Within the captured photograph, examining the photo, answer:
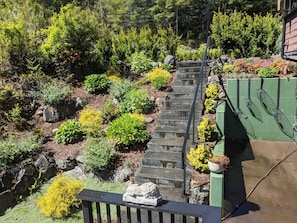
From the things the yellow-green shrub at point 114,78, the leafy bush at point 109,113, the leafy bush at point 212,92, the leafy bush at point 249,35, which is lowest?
the leafy bush at point 109,113

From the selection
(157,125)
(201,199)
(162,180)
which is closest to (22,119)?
(157,125)

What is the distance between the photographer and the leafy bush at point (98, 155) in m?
4.00

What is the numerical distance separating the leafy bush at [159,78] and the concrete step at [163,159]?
7.33 ft

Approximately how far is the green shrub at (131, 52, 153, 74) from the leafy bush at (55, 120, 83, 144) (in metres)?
3.03

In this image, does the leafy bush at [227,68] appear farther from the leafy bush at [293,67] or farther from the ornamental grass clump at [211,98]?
the leafy bush at [293,67]

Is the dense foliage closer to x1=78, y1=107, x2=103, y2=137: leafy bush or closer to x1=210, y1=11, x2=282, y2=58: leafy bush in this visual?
Result: x1=78, y1=107, x2=103, y2=137: leafy bush

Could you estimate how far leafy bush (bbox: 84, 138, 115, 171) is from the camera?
157 inches

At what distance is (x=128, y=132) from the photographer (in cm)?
433

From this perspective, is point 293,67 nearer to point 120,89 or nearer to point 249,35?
point 249,35

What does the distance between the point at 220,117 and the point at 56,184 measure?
3128mm

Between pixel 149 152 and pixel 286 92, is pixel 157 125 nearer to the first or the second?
pixel 149 152

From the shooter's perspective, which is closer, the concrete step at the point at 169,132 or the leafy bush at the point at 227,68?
the concrete step at the point at 169,132

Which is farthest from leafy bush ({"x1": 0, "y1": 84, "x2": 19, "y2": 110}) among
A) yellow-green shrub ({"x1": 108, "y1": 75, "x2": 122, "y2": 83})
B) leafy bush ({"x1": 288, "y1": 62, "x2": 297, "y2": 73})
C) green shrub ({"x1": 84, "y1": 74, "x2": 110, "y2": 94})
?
leafy bush ({"x1": 288, "y1": 62, "x2": 297, "y2": 73})

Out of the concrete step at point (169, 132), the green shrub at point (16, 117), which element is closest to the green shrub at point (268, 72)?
the concrete step at point (169, 132)
